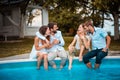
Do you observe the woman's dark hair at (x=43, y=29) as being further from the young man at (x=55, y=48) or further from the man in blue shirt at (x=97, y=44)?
the man in blue shirt at (x=97, y=44)

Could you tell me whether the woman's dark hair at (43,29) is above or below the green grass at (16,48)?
above

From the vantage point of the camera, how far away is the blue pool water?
8.12 meters

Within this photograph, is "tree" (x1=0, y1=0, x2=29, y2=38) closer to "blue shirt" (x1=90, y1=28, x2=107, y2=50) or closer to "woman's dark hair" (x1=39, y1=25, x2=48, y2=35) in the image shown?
"woman's dark hair" (x1=39, y1=25, x2=48, y2=35)

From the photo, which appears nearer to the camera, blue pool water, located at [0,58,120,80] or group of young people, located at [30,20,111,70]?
blue pool water, located at [0,58,120,80]

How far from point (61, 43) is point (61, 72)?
0.87 meters

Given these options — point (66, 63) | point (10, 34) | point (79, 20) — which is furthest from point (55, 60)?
point (79, 20)

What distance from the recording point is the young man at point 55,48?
30.3ft

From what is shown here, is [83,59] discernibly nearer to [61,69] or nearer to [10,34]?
[61,69]

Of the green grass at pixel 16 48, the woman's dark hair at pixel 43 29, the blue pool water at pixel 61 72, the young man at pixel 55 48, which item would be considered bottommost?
the green grass at pixel 16 48

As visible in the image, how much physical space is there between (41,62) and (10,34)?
59.9 ft

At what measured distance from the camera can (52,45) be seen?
30.6 ft

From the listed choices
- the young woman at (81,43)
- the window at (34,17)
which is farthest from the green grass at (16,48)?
the window at (34,17)

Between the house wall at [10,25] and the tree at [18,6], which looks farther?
the house wall at [10,25]

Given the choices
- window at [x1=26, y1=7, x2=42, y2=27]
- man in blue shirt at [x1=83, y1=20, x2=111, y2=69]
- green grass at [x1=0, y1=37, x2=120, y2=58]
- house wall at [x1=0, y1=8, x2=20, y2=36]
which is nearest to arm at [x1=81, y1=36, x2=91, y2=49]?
man in blue shirt at [x1=83, y1=20, x2=111, y2=69]
